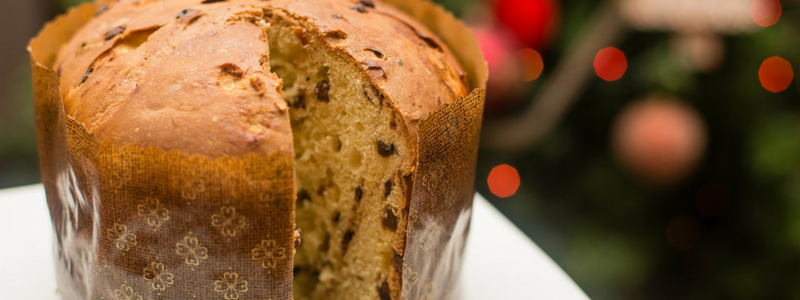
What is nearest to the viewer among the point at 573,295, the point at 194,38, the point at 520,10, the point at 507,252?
the point at 194,38

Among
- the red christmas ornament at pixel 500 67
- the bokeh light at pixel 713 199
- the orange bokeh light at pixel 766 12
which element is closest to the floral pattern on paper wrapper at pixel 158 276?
the red christmas ornament at pixel 500 67

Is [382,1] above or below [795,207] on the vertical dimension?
above

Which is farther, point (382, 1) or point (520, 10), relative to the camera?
point (520, 10)

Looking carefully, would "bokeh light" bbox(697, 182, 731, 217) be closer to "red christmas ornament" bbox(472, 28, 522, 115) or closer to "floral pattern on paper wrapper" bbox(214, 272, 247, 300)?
"red christmas ornament" bbox(472, 28, 522, 115)

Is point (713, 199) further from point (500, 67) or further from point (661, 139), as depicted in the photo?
point (500, 67)

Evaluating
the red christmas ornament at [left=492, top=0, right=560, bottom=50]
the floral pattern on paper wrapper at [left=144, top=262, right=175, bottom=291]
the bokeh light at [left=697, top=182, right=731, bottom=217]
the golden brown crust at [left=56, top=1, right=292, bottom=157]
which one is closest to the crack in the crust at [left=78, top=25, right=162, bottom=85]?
the golden brown crust at [left=56, top=1, right=292, bottom=157]

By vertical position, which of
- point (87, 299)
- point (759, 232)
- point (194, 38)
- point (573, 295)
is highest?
point (194, 38)

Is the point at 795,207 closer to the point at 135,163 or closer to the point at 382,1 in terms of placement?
the point at 382,1

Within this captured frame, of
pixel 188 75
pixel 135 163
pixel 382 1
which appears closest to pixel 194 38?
pixel 188 75

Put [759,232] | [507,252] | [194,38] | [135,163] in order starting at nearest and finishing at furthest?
[135,163] → [194,38] → [507,252] → [759,232]
